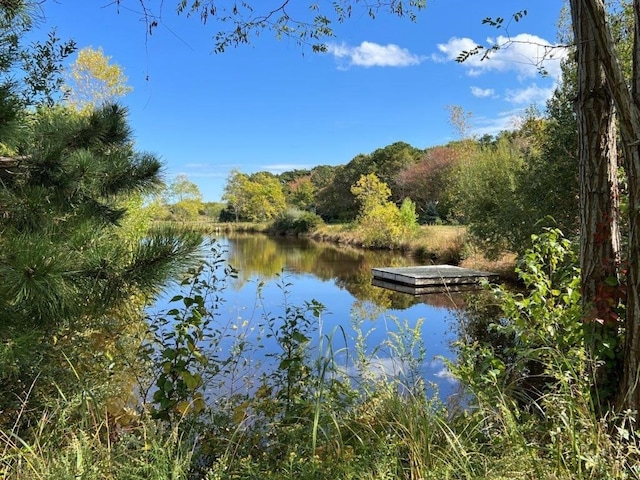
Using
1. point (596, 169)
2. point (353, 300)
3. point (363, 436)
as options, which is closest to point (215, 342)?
point (363, 436)

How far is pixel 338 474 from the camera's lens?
52.9 inches

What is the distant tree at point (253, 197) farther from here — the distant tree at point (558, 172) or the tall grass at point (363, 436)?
the tall grass at point (363, 436)

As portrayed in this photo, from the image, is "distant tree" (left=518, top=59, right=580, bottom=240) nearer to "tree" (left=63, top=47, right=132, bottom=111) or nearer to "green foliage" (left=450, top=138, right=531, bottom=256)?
"green foliage" (left=450, top=138, right=531, bottom=256)

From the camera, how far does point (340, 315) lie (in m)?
6.84

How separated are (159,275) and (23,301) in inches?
14.2

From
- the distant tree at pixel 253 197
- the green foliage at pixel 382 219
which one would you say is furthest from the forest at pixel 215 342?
the distant tree at pixel 253 197

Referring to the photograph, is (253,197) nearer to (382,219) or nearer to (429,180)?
(429,180)

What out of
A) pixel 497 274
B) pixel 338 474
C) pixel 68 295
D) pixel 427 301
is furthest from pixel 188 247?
pixel 497 274

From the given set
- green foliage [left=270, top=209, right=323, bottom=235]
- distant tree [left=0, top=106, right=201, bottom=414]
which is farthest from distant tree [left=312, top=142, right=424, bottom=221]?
distant tree [left=0, top=106, right=201, bottom=414]

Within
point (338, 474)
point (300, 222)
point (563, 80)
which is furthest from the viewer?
point (300, 222)

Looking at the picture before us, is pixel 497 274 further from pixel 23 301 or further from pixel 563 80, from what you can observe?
pixel 23 301

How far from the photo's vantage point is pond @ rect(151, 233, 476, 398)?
7.93 ft

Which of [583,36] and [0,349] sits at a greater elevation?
[583,36]

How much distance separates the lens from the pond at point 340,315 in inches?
95.2
